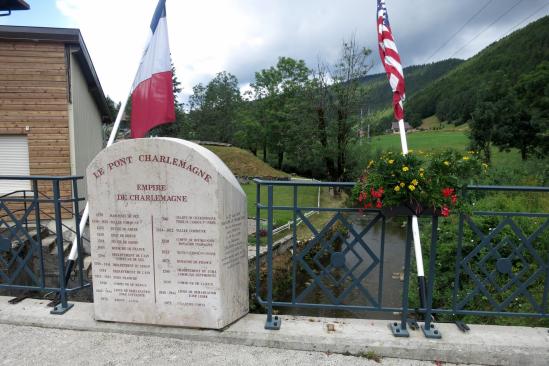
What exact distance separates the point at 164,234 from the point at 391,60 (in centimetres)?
294

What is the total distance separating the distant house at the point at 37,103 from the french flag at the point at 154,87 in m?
6.96

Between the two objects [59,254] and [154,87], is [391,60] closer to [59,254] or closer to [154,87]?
[154,87]

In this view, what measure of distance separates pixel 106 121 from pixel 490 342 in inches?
713

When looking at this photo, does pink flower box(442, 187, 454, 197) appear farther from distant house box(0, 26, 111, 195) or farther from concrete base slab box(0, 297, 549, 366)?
distant house box(0, 26, 111, 195)

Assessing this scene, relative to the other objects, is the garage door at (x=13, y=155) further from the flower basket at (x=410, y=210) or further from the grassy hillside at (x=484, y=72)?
the grassy hillside at (x=484, y=72)

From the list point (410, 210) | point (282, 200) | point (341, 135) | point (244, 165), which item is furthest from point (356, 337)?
point (244, 165)

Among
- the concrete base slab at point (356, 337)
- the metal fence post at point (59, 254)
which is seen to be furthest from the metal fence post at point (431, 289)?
the metal fence post at point (59, 254)

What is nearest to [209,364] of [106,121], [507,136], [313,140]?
[106,121]

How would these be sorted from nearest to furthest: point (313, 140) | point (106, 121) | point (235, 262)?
point (235, 262) < point (106, 121) < point (313, 140)

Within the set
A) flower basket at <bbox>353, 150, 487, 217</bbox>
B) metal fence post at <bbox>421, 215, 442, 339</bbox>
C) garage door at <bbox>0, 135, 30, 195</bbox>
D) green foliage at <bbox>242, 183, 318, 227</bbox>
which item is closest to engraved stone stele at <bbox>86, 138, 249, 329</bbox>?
flower basket at <bbox>353, 150, 487, 217</bbox>

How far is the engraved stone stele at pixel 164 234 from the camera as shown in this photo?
299cm

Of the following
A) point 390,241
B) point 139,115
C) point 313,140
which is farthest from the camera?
point 313,140

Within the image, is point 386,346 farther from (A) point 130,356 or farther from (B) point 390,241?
(B) point 390,241

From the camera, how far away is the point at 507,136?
931 inches
